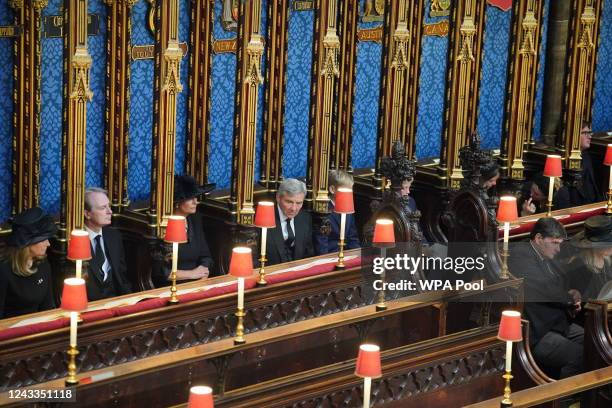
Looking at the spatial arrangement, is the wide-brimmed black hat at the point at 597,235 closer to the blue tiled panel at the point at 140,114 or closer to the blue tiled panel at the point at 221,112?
the blue tiled panel at the point at 221,112

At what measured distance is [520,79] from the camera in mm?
12219

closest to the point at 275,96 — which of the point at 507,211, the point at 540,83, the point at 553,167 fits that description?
the point at 553,167

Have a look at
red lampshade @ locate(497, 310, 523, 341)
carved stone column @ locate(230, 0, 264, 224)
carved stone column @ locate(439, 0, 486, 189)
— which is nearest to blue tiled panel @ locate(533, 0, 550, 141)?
carved stone column @ locate(439, 0, 486, 189)

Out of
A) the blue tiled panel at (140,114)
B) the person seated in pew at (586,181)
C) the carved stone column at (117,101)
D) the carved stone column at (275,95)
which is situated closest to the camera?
the carved stone column at (117,101)

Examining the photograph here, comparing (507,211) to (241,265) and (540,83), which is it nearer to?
(241,265)

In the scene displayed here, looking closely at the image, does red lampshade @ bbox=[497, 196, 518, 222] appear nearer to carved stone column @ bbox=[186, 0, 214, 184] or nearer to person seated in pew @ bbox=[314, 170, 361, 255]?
person seated in pew @ bbox=[314, 170, 361, 255]

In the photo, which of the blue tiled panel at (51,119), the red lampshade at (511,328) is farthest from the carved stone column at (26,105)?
the red lampshade at (511,328)

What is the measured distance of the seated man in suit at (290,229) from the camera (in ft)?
31.2

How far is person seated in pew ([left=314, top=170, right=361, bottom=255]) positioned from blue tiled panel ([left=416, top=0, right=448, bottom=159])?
1.86m

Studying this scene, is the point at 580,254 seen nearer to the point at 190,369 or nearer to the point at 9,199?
the point at 190,369

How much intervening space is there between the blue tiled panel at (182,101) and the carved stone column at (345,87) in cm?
131

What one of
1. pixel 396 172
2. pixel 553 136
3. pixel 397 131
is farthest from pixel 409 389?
pixel 553 136

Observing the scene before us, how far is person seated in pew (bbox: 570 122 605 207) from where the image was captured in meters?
12.4

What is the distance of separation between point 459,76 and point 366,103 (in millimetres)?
830
